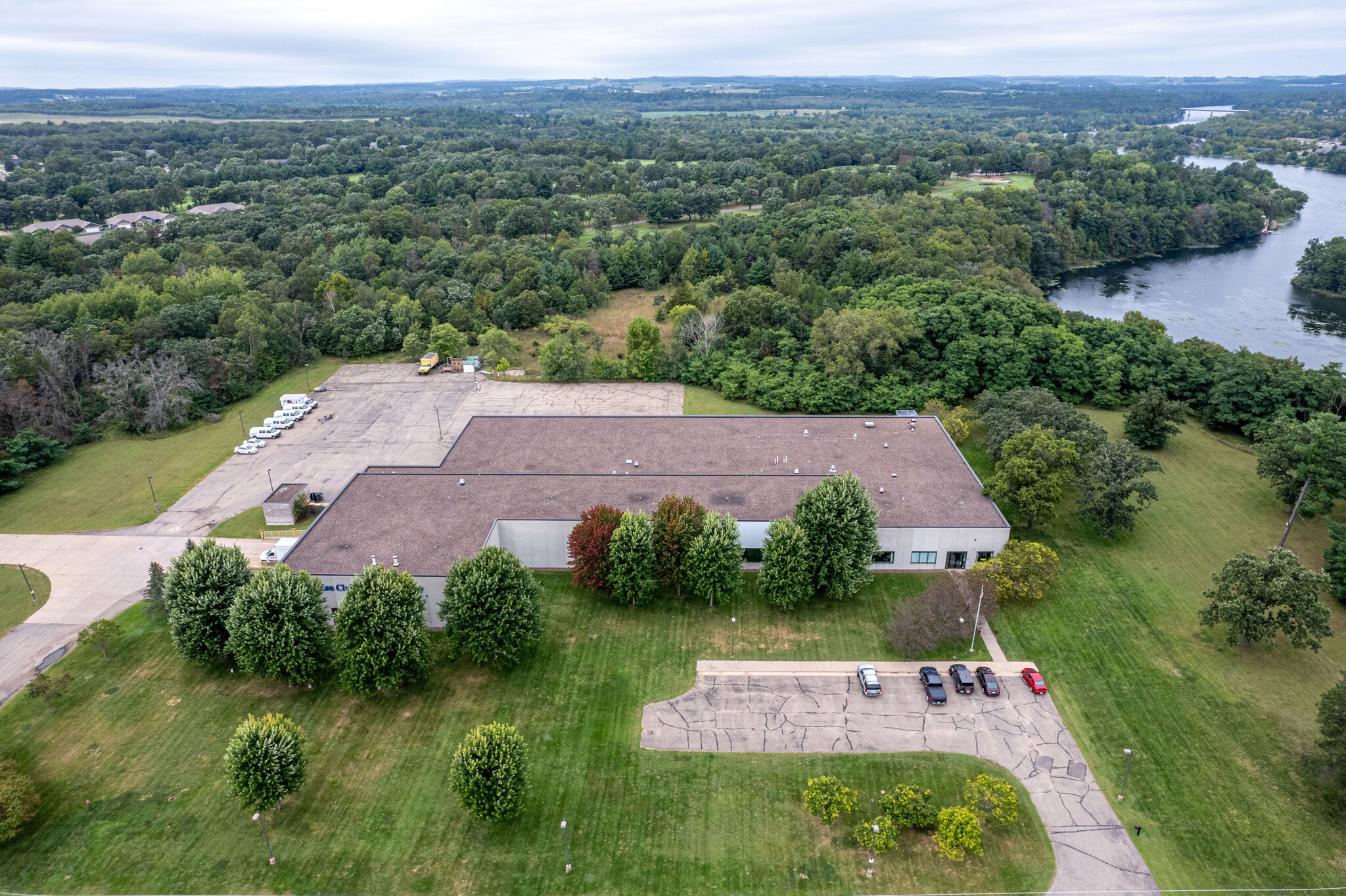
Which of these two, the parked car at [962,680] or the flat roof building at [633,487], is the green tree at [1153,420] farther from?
the parked car at [962,680]

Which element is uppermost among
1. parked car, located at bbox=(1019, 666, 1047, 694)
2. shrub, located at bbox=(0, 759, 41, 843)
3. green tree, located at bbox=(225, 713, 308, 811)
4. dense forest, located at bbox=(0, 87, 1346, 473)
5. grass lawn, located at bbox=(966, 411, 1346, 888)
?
dense forest, located at bbox=(0, 87, 1346, 473)

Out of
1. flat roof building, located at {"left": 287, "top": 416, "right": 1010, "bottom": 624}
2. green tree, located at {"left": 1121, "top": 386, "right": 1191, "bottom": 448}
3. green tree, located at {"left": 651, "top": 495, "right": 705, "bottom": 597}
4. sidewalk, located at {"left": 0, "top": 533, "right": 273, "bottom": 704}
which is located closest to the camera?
sidewalk, located at {"left": 0, "top": 533, "right": 273, "bottom": 704}

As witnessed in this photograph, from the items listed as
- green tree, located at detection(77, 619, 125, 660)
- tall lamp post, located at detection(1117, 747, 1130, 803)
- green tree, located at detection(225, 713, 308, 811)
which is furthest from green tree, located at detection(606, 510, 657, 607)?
green tree, located at detection(77, 619, 125, 660)

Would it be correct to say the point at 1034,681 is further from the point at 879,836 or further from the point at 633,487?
the point at 633,487

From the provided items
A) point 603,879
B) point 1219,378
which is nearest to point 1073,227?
point 1219,378

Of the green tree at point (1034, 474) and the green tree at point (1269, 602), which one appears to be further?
the green tree at point (1034, 474)

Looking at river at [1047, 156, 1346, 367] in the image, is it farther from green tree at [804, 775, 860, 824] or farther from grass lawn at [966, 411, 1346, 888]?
green tree at [804, 775, 860, 824]

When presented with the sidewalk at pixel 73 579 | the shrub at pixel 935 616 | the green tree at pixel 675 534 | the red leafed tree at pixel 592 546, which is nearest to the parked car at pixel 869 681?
the shrub at pixel 935 616
